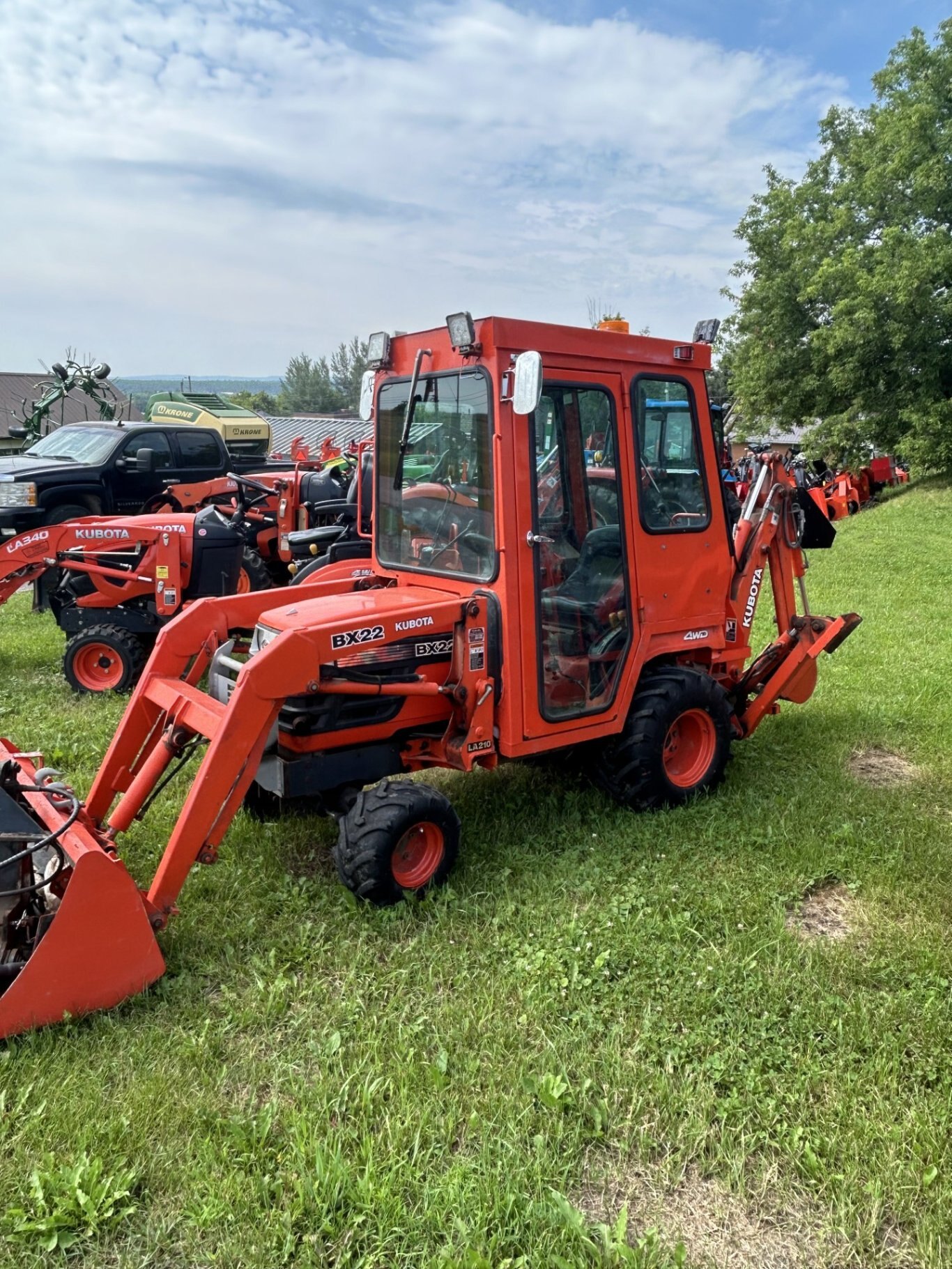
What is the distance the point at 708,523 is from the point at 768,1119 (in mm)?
2968

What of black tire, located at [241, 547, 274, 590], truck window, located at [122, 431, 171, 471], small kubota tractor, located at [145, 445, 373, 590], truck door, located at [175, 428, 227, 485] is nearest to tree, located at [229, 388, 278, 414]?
truck door, located at [175, 428, 227, 485]

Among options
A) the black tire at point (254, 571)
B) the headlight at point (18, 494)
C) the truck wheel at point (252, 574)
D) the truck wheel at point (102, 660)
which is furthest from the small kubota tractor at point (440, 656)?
the headlight at point (18, 494)

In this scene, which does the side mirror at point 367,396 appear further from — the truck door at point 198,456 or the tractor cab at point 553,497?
the truck door at point 198,456

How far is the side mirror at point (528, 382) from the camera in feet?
11.8

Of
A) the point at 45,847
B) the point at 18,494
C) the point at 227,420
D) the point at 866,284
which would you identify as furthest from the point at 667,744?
the point at 866,284

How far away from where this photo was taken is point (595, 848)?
14.5ft

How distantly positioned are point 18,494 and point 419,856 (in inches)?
318

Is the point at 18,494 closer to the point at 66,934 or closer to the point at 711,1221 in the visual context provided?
the point at 66,934

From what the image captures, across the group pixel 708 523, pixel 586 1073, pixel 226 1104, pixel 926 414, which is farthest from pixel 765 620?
pixel 926 414

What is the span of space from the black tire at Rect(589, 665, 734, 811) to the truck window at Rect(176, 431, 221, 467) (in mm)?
9095

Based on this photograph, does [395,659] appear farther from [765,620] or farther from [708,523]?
[765,620]

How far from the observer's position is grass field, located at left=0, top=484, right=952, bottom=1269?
2.40 m

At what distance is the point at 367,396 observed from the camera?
16.3 ft

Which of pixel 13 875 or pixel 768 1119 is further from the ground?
pixel 13 875
